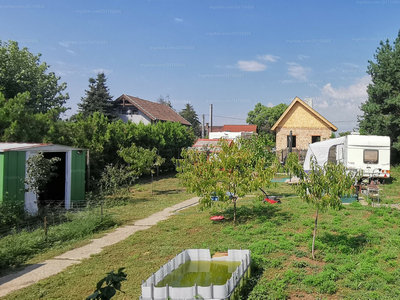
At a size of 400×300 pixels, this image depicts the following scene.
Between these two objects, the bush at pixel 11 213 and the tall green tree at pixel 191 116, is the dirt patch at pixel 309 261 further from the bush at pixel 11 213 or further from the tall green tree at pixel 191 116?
the tall green tree at pixel 191 116

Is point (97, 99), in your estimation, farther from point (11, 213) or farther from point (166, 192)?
point (11, 213)

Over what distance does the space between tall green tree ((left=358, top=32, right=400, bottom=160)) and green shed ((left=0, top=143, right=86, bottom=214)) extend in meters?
21.2

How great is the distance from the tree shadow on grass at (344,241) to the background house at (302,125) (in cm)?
2244

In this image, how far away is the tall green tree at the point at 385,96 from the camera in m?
25.3

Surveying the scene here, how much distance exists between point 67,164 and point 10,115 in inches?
192

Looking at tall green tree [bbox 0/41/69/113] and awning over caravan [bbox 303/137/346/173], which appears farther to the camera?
tall green tree [bbox 0/41/69/113]

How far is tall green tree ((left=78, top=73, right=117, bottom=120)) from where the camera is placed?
3828 centimetres

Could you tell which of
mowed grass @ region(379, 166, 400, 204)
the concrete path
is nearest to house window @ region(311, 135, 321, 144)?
mowed grass @ region(379, 166, 400, 204)

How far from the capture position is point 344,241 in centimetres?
912

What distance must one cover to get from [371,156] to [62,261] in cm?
1670

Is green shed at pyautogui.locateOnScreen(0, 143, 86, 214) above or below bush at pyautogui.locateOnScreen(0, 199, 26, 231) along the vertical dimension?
above

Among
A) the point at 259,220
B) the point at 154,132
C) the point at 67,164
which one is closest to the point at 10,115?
the point at 67,164

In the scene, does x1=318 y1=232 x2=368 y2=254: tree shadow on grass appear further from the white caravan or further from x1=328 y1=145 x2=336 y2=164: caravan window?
x1=328 y1=145 x2=336 y2=164: caravan window

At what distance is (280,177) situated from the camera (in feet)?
82.1
